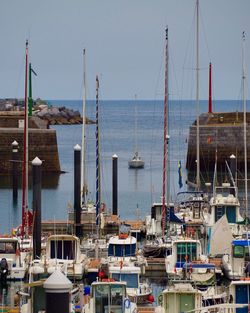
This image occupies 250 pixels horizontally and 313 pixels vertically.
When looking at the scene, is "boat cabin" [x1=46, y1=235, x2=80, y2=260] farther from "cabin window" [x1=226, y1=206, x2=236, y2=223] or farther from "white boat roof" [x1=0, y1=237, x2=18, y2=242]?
"cabin window" [x1=226, y1=206, x2=236, y2=223]

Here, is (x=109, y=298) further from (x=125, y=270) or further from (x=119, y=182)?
(x=119, y=182)

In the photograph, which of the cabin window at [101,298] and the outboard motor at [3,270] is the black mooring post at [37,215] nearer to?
the outboard motor at [3,270]

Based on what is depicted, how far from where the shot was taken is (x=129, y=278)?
3231 cm

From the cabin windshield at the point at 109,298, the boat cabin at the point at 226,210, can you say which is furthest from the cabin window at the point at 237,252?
the cabin windshield at the point at 109,298

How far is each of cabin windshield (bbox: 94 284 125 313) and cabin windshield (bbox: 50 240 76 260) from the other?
829cm

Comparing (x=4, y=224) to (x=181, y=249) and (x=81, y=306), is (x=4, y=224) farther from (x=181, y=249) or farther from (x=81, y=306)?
(x=81, y=306)

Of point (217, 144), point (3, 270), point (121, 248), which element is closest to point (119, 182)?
point (217, 144)

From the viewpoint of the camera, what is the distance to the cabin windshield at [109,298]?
26625mm

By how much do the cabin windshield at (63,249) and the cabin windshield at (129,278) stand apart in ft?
9.97

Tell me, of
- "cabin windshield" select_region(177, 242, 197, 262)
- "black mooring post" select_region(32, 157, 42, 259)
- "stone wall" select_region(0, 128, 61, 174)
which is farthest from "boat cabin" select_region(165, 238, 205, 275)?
"stone wall" select_region(0, 128, 61, 174)

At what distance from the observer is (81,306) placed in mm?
27703

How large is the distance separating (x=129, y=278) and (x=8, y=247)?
510 centimetres

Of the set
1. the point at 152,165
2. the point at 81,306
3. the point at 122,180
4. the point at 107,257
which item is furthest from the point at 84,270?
the point at 152,165

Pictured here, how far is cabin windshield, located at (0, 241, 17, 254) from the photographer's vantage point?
36062 mm
